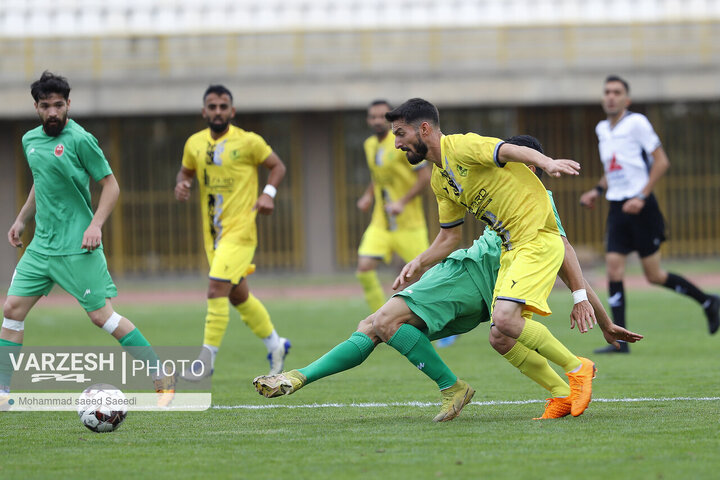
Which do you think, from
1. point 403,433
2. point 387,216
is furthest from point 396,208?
point 403,433

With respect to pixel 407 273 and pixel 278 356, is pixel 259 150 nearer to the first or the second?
pixel 278 356

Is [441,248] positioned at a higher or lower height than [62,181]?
→ lower

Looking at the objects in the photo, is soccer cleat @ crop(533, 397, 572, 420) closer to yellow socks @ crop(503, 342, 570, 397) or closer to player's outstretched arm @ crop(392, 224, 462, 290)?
yellow socks @ crop(503, 342, 570, 397)

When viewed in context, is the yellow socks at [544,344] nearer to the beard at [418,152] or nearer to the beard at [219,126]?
the beard at [418,152]

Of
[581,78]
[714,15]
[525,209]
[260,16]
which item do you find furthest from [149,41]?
[525,209]

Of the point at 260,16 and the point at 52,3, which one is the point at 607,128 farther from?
the point at 52,3

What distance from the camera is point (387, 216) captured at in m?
11.3

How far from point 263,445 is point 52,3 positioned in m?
23.4

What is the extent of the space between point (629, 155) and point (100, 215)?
5.43 metres

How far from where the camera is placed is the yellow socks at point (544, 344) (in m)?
5.88

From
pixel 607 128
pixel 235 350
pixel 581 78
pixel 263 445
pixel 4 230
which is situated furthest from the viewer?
pixel 4 230

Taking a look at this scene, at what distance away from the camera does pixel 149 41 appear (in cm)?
2447

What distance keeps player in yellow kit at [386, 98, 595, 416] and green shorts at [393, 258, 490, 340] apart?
5.3 inches

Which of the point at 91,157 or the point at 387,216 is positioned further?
the point at 387,216
